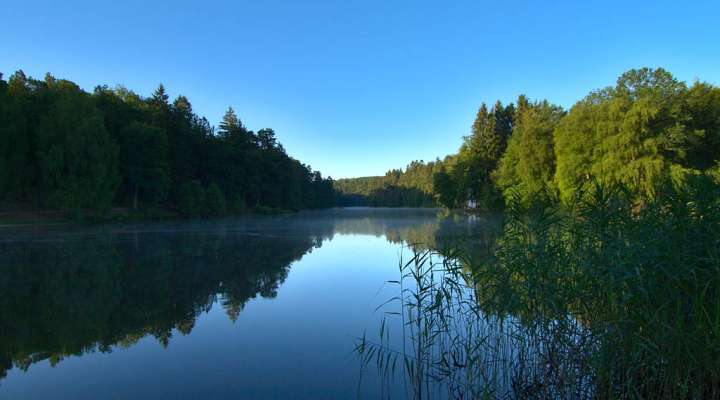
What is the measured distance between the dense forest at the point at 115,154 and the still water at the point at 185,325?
22.8 meters

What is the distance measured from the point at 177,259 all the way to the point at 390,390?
14.0m

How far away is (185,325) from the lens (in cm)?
820

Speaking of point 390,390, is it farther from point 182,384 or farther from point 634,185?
point 634,185

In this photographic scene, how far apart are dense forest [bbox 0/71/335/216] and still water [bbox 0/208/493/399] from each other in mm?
22755

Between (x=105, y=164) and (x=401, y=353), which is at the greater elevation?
(x=105, y=164)

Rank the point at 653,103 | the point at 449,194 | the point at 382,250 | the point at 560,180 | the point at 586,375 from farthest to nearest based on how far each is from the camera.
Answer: the point at 449,194
the point at 560,180
the point at 653,103
the point at 382,250
the point at 586,375

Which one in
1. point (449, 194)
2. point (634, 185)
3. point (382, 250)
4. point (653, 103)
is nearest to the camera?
point (634, 185)

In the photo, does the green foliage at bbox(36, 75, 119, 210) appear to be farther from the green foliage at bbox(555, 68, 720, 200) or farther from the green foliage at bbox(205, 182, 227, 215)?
the green foliage at bbox(555, 68, 720, 200)

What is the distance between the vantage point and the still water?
216 inches

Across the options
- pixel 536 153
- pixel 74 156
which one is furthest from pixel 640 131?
pixel 74 156

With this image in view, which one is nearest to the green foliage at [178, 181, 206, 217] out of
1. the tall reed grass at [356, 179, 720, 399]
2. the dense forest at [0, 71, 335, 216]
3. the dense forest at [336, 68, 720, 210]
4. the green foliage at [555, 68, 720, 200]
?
the dense forest at [0, 71, 335, 216]

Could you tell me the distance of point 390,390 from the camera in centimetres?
528

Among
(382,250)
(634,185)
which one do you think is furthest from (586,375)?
(382,250)

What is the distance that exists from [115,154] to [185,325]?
37.7 metres
